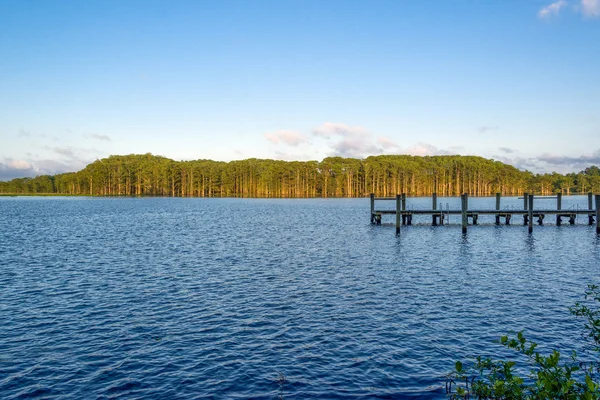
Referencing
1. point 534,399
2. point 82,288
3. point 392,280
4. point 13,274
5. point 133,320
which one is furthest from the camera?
point 13,274

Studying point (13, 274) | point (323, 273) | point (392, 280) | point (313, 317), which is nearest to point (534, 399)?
point (313, 317)

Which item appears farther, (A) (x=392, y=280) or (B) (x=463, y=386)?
(A) (x=392, y=280)

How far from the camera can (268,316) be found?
16.4 m

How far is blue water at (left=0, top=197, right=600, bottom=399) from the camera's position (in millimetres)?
11281

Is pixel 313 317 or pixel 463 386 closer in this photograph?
pixel 463 386

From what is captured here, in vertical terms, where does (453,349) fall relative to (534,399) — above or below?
below

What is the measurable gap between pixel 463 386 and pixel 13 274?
23.8 meters

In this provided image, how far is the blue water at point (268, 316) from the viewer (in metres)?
11.3

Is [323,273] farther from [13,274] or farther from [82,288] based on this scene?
[13,274]

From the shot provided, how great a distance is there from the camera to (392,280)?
889 inches

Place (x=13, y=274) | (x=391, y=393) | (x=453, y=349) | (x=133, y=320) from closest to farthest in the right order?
(x=391, y=393)
(x=453, y=349)
(x=133, y=320)
(x=13, y=274)

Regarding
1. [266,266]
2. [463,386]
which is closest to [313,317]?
[463,386]

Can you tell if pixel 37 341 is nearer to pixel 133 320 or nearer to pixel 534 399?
pixel 133 320

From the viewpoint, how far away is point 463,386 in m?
11.0
